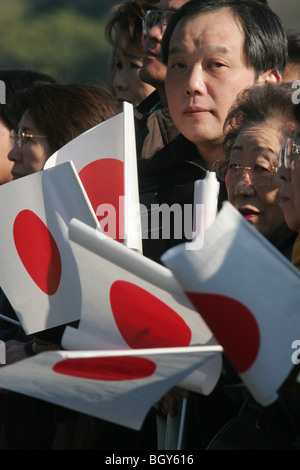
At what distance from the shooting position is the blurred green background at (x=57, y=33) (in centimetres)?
1448

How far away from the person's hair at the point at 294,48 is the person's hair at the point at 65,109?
72 centimetres

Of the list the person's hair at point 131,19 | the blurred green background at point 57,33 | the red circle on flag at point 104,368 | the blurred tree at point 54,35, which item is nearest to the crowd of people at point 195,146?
the person's hair at point 131,19

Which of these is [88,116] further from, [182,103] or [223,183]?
[223,183]

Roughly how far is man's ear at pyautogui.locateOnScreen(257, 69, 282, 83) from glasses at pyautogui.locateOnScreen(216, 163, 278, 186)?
429 millimetres

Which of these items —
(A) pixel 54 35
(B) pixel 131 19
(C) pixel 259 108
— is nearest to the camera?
(C) pixel 259 108

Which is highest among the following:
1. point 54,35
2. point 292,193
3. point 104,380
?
point 54,35

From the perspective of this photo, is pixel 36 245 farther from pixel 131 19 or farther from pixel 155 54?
pixel 131 19

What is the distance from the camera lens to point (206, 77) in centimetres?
242

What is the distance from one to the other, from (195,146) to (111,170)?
1.73 feet

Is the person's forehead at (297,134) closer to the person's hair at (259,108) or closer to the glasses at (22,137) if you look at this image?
the person's hair at (259,108)

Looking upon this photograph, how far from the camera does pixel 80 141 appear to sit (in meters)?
2.11

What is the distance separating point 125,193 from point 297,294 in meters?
0.67

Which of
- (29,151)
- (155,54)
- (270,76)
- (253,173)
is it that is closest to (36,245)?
(253,173)

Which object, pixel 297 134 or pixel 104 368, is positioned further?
pixel 297 134
